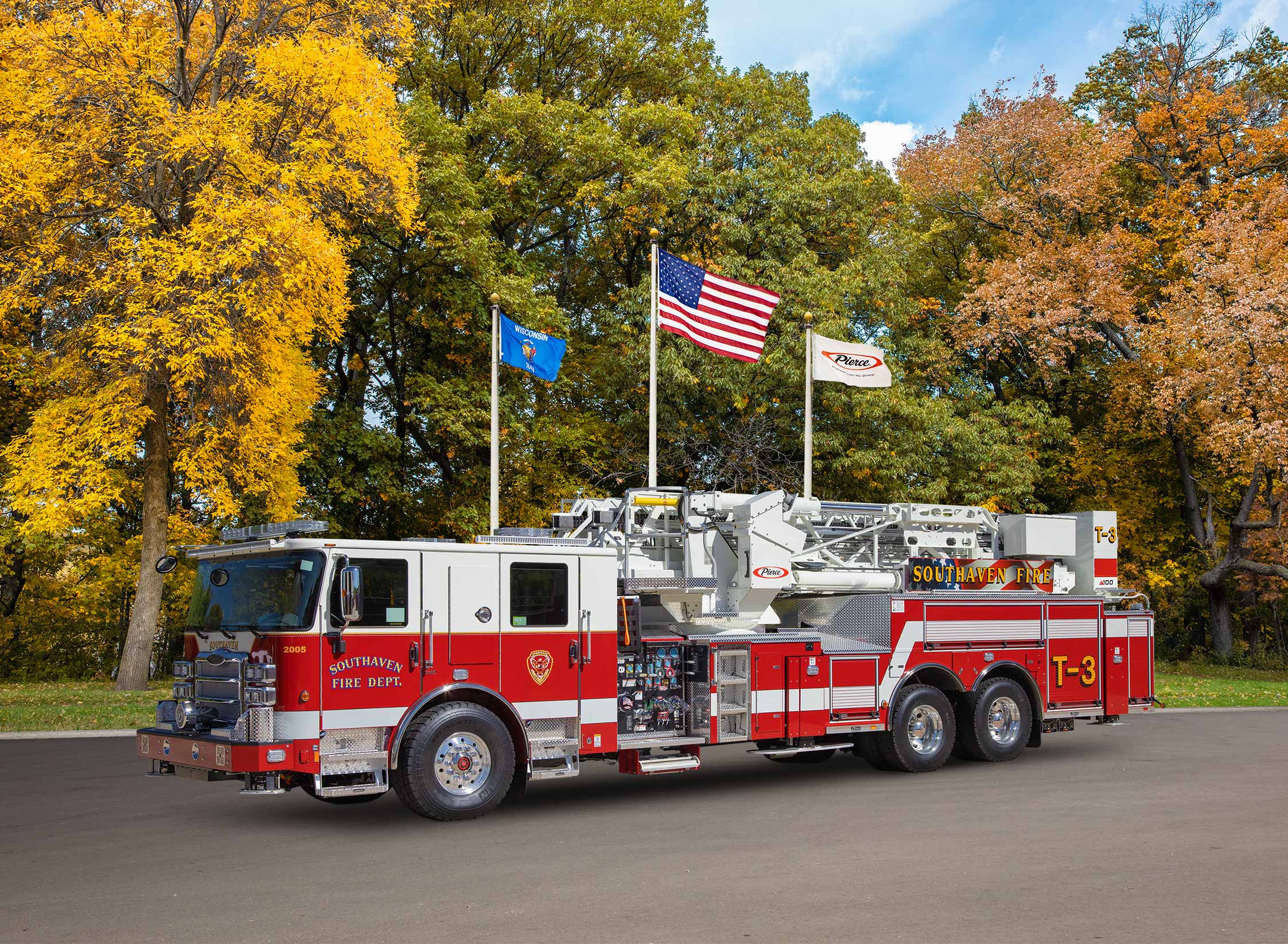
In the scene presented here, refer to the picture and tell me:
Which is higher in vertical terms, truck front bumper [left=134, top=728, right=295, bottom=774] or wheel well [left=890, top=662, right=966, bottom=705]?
wheel well [left=890, top=662, right=966, bottom=705]

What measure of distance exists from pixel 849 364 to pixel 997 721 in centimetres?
732

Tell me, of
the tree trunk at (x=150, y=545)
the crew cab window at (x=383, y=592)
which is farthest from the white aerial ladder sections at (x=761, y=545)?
the tree trunk at (x=150, y=545)

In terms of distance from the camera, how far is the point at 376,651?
399 inches

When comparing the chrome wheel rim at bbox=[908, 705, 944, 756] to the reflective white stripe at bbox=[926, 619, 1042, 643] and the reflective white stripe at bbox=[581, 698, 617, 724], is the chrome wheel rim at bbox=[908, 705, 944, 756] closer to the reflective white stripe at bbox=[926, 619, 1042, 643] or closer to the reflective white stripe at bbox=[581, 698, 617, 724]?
the reflective white stripe at bbox=[926, 619, 1042, 643]

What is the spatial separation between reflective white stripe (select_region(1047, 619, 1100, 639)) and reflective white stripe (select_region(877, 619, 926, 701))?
2.24 meters

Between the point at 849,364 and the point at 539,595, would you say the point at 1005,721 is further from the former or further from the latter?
the point at 849,364

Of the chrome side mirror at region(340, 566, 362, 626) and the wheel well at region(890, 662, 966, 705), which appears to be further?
the wheel well at region(890, 662, 966, 705)

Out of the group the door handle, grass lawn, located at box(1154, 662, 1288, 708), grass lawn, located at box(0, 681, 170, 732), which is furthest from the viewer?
grass lawn, located at box(1154, 662, 1288, 708)

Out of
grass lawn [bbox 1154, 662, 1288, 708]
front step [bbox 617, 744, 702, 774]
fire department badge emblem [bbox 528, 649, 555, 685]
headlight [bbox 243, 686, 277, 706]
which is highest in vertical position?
fire department badge emblem [bbox 528, 649, 555, 685]

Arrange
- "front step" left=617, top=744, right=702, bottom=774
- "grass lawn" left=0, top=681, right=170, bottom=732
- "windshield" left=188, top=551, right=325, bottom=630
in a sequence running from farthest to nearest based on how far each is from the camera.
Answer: "grass lawn" left=0, top=681, right=170, bottom=732, "front step" left=617, top=744, right=702, bottom=774, "windshield" left=188, top=551, right=325, bottom=630

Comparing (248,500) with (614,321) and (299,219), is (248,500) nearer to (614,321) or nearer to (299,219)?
(299,219)

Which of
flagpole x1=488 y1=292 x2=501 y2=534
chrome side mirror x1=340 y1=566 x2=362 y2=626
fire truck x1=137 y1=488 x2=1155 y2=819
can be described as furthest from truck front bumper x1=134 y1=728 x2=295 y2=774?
flagpole x1=488 y1=292 x2=501 y2=534

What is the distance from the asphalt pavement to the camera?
7.02 m

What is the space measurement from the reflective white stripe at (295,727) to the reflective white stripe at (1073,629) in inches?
367
